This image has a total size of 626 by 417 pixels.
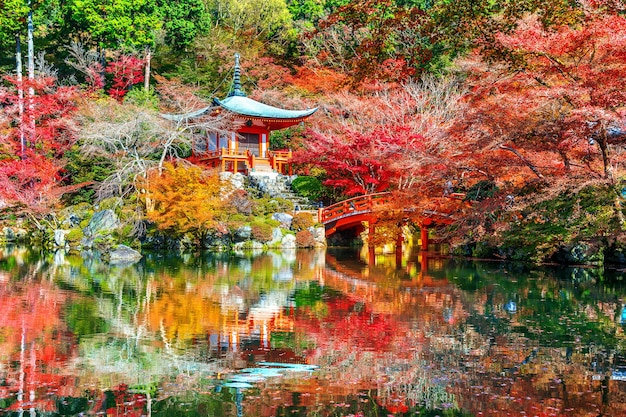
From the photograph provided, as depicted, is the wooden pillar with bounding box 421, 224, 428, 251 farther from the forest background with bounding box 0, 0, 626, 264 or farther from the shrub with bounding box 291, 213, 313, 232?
the shrub with bounding box 291, 213, 313, 232

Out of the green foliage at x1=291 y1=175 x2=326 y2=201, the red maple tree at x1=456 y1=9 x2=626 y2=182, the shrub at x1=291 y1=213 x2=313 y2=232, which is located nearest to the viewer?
the red maple tree at x1=456 y1=9 x2=626 y2=182

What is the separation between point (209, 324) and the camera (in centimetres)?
854

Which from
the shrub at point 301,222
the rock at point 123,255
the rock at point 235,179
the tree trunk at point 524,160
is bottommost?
the rock at point 123,255

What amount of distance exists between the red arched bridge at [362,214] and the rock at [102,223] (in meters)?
6.43

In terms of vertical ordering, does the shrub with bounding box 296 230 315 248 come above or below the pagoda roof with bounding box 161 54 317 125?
below

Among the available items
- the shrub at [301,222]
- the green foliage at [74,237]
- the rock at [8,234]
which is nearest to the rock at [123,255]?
the green foliage at [74,237]

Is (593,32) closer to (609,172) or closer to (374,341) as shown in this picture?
(609,172)

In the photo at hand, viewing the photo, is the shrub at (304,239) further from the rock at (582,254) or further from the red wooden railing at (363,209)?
the rock at (582,254)

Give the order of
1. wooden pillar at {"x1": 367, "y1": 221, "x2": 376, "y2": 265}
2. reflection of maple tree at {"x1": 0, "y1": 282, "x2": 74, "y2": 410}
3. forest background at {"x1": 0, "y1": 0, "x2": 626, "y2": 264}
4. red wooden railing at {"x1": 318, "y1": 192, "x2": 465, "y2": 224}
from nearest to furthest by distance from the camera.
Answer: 1. reflection of maple tree at {"x1": 0, "y1": 282, "x2": 74, "y2": 410}
2. forest background at {"x1": 0, "y1": 0, "x2": 626, "y2": 264}
3. red wooden railing at {"x1": 318, "y1": 192, "x2": 465, "y2": 224}
4. wooden pillar at {"x1": 367, "y1": 221, "x2": 376, "y2": 265}

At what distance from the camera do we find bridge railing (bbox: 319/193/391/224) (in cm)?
2066

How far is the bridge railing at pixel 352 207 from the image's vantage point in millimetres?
20656

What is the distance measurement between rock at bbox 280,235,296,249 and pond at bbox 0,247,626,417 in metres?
7.52

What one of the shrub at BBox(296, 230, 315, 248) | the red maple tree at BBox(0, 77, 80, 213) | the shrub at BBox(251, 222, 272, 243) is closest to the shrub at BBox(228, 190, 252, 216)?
the shrub at BBox(251, 222, 272, 243)

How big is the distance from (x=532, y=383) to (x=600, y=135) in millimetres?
9127
